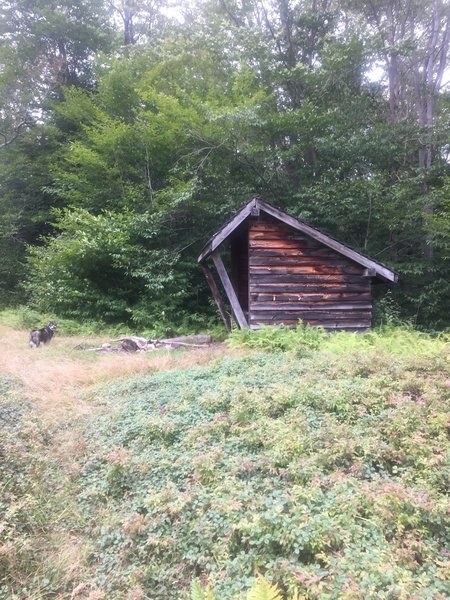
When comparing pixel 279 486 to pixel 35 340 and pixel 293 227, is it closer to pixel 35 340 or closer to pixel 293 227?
pixel 293 227

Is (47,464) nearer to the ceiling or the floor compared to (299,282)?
nearer to the floor

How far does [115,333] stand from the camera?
40.1 feet

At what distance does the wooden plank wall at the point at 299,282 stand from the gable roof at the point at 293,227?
362 mm

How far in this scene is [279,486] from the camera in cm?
348

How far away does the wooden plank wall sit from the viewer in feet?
33.1

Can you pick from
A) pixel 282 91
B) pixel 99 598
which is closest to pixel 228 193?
pixel 282 91

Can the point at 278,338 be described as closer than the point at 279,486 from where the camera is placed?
No

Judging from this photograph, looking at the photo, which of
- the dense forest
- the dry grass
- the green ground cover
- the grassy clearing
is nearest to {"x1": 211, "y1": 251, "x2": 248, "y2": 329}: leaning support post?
the dry grass

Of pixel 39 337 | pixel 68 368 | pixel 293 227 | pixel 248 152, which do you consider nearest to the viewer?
pixel 68 368

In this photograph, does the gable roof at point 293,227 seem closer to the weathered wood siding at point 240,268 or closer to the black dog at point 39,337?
the weathered wood siding at point 240,268

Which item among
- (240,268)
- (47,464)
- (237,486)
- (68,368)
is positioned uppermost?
(240,268)

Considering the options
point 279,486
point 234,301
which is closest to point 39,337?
point 234,301

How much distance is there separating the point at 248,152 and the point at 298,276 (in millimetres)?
6453

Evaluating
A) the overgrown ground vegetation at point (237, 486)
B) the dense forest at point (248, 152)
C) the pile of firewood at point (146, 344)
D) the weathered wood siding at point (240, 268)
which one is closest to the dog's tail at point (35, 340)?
the pile of firewood at point (146, 344)
